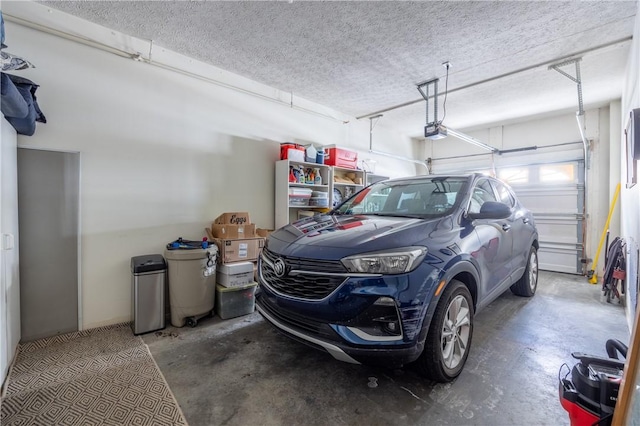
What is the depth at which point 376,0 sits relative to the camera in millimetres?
2389

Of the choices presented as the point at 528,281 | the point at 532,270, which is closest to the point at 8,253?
the point at 528,281

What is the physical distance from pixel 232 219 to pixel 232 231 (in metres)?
0.20

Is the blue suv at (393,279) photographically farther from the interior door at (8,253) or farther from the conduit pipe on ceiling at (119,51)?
the conduit pipe on ceiling at (119,51)

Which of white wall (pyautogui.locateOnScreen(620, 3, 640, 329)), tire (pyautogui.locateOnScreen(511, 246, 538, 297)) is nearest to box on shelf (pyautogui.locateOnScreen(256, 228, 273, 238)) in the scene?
tire (pyautogui.locateOnScreen(511, 246, 538, 297))

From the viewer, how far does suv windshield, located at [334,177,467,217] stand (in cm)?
224

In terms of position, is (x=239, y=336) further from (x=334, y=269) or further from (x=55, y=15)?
(x=55, y=15)

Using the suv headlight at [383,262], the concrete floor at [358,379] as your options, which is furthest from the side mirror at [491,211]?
the concrete floor at [358,379]

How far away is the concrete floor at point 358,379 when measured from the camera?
1604 millimetres

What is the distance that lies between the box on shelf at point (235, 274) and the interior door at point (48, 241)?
4.34ft

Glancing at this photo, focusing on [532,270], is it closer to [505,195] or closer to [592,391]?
[505,195]

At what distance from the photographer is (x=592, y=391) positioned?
1.11 meters

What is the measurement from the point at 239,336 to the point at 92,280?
1598 millimetres

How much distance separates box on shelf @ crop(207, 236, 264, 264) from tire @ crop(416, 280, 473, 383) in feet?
7.18

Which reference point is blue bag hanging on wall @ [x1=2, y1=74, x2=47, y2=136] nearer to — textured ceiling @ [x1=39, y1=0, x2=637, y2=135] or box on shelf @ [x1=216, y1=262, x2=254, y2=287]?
textured ceiling @ [x1=39, y1=0, x2=637, y2=135]
